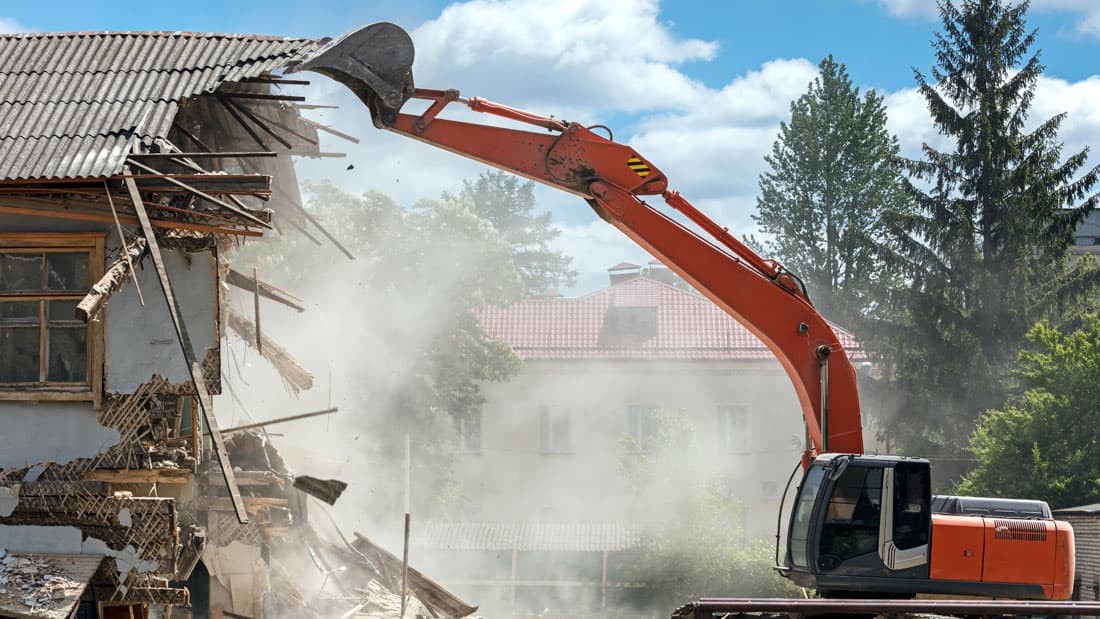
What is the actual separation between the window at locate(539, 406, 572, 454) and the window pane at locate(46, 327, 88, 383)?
1169 inches

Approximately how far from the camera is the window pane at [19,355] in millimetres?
13430

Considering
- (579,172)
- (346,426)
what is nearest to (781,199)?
(346,426)

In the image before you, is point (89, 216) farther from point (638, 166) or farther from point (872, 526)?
point (872, 526)

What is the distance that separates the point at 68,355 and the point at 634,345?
3027 centimetres

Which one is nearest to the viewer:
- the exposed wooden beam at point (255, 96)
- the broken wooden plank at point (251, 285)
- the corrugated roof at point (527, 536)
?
the exposed wooden beam at point (255, 96)

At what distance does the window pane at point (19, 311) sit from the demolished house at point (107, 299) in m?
0.02

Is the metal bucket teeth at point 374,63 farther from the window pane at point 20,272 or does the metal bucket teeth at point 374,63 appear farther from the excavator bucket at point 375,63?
the window pane at point 20,272

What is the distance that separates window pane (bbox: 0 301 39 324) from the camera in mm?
13500

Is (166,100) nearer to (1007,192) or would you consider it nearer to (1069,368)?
(1069,368)

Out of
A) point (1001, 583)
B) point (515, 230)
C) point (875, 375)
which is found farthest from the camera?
point (515, 230)

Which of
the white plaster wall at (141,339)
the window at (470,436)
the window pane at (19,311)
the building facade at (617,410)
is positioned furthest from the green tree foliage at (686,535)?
the window pane at (19,311)

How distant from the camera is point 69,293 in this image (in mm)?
13414

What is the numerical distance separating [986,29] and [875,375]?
12.2m

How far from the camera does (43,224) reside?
529 inches
